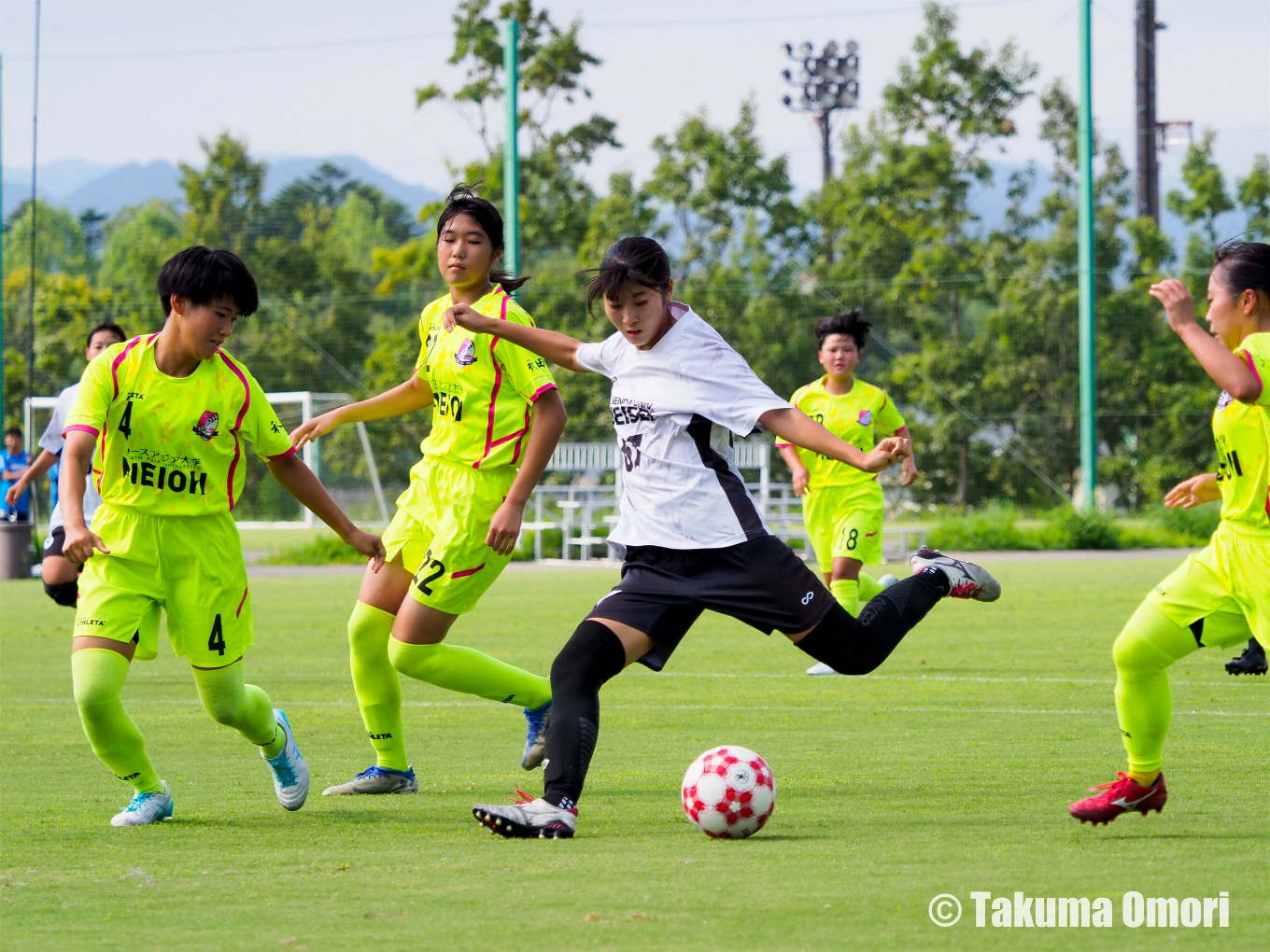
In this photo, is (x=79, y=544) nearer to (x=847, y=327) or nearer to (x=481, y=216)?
(x=481, y=216)

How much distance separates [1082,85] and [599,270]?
21535mm

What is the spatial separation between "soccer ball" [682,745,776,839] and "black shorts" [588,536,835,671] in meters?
0.36

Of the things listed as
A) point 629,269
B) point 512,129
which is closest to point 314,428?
point 629,269

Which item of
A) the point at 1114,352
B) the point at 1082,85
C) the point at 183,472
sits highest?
the point at 1082,85

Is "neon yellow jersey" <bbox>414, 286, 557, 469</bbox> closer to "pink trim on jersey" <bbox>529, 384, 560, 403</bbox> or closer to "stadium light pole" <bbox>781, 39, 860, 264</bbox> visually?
"pink trim on jersey" <bbox>529, 384, 560, 403</bbox>

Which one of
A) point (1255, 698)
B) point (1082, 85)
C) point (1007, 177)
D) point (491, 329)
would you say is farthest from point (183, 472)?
point (1007, 177)

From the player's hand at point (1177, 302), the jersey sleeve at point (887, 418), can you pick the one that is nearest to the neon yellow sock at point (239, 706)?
the player's hand at point (1177, 302)

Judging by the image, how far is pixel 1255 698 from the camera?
7.98 meters

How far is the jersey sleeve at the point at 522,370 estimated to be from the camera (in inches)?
220

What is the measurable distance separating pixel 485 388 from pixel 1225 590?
2.57m

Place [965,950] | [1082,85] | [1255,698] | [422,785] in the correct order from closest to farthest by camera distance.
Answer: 1. [965,950]
2. [422,785]
3. [1255,698]
4. [1082,85]

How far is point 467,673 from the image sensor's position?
228 inches

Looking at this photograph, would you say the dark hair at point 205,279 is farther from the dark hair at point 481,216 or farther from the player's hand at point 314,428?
the dark hair at point 481,216

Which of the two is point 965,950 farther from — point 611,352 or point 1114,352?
point 1114,352
